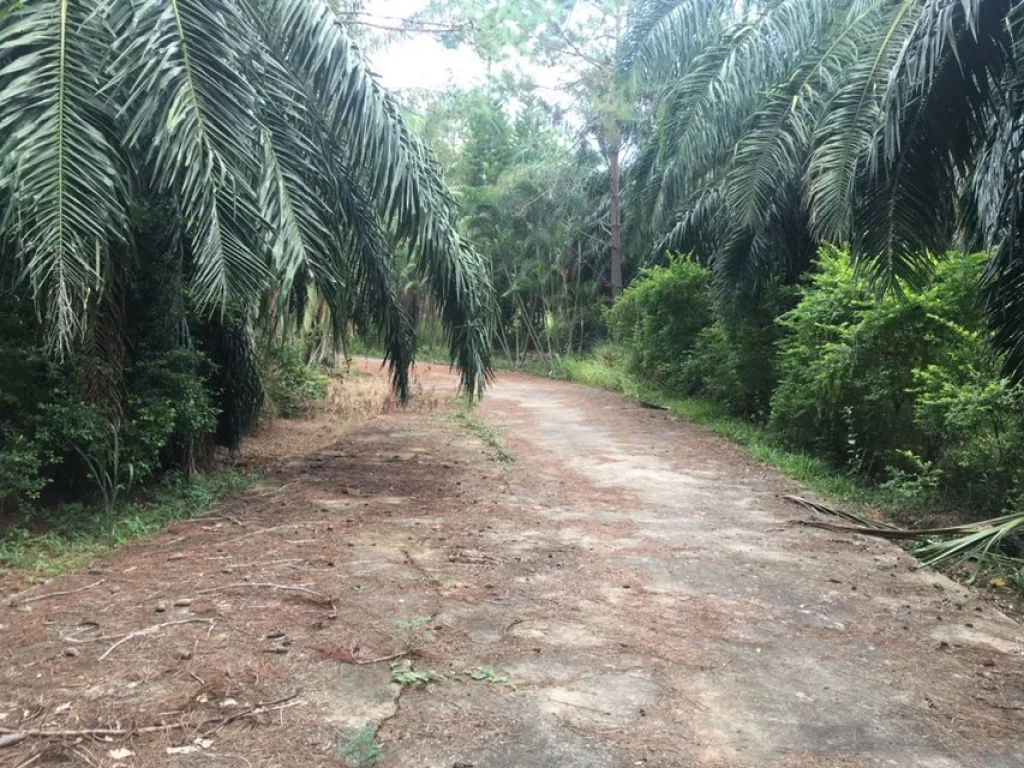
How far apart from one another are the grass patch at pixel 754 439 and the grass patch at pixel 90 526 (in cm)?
637

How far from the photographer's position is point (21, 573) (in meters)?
5.28

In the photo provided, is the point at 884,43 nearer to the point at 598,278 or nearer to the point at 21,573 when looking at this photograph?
the point at 21,573

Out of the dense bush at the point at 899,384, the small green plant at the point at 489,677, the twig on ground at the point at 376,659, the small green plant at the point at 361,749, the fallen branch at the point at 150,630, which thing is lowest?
the fallen branch at the point at 150,630

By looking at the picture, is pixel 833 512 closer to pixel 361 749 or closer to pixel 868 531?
pixel 868 531

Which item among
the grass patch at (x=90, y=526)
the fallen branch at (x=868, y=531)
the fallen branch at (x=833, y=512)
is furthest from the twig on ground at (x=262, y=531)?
the fallen branch at (x=833, y=512)

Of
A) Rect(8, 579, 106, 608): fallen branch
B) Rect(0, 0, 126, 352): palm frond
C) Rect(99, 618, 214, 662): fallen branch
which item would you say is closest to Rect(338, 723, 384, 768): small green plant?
Rect(99, 618, 214, 662): fallen branch

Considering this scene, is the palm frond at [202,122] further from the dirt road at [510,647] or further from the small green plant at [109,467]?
the dirt road at [510,647]

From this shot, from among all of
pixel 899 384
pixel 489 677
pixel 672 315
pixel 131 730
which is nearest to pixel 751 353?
pixel 672 315

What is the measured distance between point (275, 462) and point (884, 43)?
8.22 metres

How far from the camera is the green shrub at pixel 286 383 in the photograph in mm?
12984

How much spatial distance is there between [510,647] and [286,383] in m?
10.8

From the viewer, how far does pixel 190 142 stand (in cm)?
542

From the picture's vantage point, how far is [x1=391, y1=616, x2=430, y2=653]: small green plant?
4195mm

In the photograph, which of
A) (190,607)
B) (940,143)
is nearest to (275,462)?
(190,607)
